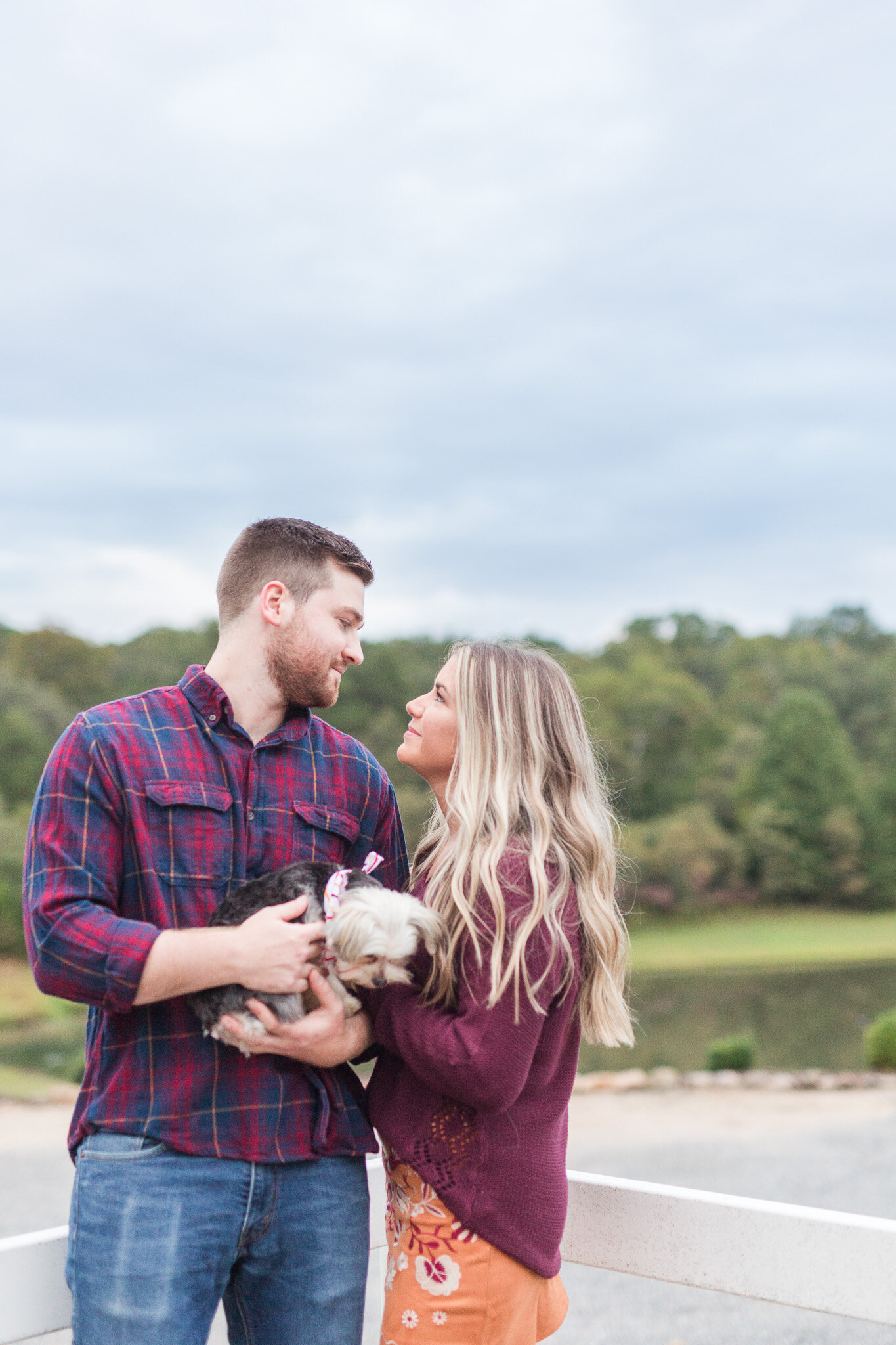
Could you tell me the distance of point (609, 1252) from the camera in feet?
8.62

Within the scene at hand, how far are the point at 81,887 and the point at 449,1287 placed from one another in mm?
1119

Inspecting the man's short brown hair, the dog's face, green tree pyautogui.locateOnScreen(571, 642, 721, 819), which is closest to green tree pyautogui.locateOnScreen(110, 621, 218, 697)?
green tree pyautogui.locateOnScreen(571, 642, 721, 819)

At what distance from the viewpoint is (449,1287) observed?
223 cm

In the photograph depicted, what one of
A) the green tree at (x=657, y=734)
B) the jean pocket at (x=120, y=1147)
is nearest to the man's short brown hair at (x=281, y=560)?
the jean pocket at (x=120, y=1147)

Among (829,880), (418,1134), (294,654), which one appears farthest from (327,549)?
(829,880)

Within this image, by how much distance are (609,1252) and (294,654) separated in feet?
5.37

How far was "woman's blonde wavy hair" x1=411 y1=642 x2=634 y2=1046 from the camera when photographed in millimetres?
2262

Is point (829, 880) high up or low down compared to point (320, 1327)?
down

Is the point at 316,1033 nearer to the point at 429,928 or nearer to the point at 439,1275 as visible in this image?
the point at 429,928

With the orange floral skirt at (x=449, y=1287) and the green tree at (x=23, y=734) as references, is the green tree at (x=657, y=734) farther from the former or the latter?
the orange floral skirt at (x=449, y=1287)

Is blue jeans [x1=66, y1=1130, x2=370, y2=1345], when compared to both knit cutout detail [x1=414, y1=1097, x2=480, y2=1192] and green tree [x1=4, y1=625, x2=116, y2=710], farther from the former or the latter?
green tree [x1=4, y1=625, x2=116, y2=710]

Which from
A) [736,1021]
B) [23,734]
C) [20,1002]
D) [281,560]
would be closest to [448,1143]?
[281,560]

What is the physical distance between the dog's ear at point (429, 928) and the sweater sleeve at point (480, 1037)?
0.28ft

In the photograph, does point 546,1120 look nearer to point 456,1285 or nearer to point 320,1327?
point 456,1285
